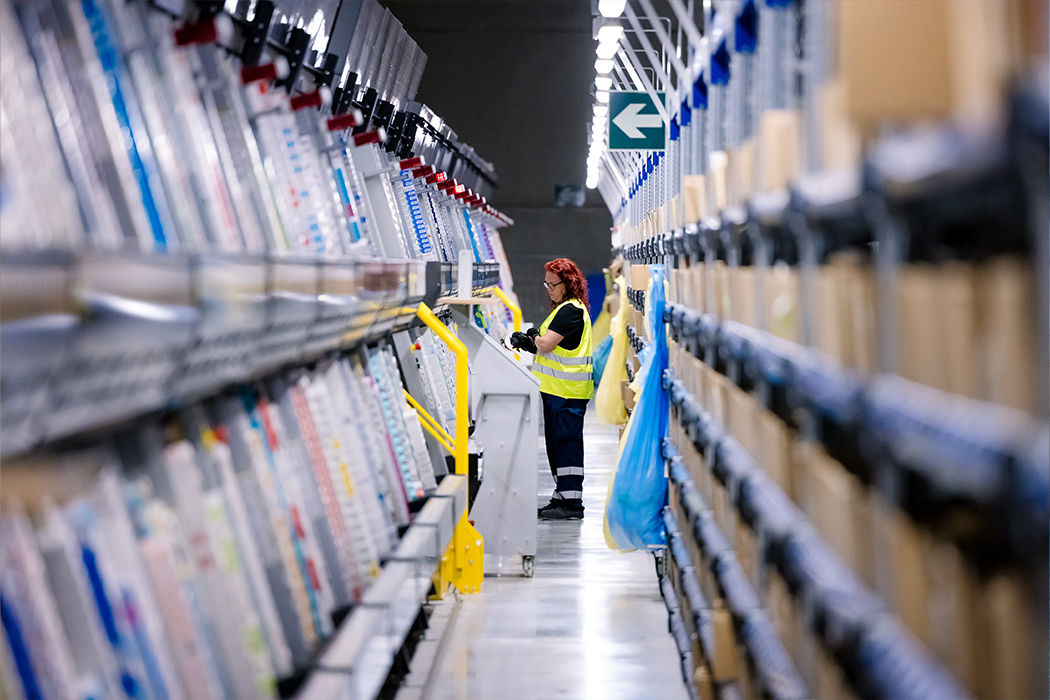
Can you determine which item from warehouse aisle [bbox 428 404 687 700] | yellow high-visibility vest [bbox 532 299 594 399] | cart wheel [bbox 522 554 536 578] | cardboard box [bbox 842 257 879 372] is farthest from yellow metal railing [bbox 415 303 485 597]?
cardboard box [bbox 842 257 879 372]

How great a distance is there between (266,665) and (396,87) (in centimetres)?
575

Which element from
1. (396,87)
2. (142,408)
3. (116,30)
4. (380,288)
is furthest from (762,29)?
(396,87)

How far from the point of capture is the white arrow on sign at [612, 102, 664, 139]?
753cm

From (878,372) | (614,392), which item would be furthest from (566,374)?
(878,372)

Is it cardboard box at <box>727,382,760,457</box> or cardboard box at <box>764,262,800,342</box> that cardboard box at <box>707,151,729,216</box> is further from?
cardboard box at <box>764,262,800,342</box>

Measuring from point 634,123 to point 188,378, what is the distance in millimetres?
6336

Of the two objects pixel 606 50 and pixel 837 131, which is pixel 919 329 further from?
pixel 606 50

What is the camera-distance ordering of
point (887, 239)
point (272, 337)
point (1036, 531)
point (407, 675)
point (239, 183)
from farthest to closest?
point (407, 675), point (239, 183), point (272, 337), point (887, 239), point (1036, 531)

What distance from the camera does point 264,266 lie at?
1.88 metres

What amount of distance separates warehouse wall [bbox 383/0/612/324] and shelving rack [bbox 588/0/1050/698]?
44.0ft

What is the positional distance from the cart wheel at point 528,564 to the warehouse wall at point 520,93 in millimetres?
11193

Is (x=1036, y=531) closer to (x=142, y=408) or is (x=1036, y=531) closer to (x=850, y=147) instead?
(x=850, y=147)

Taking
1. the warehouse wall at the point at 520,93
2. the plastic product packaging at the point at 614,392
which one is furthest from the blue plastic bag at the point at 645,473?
the warehouse wall at the point at 520,93

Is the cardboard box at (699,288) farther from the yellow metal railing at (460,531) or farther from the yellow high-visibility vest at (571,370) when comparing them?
the yellow high-visibility vest at (571,370)
